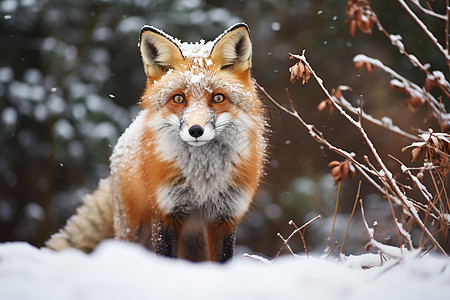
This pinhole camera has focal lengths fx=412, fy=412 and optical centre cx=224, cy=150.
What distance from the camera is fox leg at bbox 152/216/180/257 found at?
2.41 metres

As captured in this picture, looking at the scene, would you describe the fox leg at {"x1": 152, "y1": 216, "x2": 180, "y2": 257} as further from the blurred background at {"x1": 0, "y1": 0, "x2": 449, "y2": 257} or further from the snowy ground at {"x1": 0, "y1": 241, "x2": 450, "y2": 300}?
the blurred background at {"x1": 0, "y1": 0, "x2": 449, "y2": 257}

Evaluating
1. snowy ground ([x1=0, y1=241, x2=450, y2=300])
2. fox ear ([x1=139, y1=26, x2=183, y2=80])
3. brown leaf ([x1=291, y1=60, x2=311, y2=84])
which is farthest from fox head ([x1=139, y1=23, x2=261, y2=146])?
snowy ground ([x1=0, y1=241, x2=450, y2=300])

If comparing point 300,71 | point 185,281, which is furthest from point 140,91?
point 185,281

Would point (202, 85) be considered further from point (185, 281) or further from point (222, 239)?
point (185, 281)

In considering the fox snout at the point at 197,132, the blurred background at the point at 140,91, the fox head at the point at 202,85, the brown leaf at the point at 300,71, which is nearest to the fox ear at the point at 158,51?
the fox head at the point at 202,85

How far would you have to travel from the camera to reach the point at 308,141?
6.79m

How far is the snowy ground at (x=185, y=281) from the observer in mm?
1249

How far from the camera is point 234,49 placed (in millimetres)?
2441

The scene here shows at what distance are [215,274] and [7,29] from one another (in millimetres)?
5684

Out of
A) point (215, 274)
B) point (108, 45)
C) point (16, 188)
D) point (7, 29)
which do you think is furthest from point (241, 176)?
point (16, 188)

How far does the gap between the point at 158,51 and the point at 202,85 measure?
1.33ft

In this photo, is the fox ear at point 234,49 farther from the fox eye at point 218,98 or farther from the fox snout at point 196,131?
the fox snout at point 196,131

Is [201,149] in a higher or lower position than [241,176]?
higher

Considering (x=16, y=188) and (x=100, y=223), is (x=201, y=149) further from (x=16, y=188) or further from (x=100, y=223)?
(x=16, y=188)
